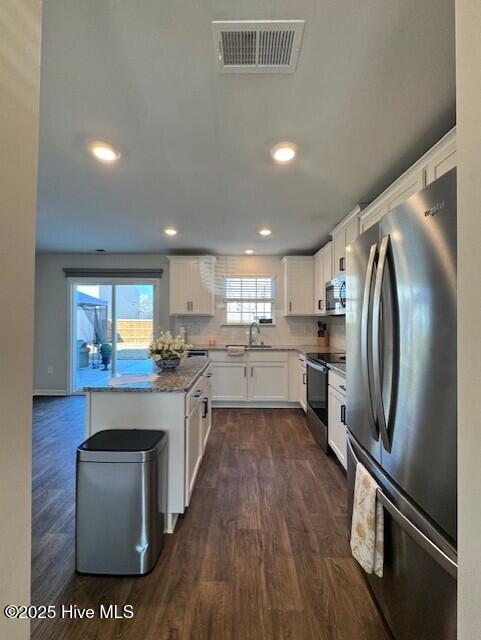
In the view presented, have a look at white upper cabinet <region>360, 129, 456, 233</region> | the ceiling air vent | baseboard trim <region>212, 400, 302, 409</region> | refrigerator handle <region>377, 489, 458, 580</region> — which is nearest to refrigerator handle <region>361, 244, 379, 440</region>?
refrigerator handle <region>377, 489, 458, 580</region>

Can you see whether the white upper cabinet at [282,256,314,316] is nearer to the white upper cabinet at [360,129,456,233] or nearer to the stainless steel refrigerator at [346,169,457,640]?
the white upper cabinet at [360,129,456,233]

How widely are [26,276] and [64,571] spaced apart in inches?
71.3

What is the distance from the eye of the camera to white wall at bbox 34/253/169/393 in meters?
5.54

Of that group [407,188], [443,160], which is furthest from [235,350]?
[443,160]

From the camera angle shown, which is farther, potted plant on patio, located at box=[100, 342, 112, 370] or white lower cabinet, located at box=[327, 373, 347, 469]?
potted plant on patio, located at box=[100, 342, 112, 370]

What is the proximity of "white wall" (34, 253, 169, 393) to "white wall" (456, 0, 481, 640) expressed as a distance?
5196 millimetres

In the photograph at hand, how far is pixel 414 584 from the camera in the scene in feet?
3.47

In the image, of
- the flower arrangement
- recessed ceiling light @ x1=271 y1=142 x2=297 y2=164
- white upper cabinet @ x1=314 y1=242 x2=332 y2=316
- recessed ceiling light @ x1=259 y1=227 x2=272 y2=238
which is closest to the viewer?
recessed ceiling light @ x1=271 y1=142 x2=297 y2=164

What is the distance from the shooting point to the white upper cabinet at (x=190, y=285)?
16.6ft

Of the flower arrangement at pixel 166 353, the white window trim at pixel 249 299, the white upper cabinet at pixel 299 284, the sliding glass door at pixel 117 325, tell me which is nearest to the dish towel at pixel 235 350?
the white window trim at pixel 249 299

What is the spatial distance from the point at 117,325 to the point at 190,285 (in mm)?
1634

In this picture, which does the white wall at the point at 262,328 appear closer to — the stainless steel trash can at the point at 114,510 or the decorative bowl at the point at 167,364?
the decorative bowl at the point at 167,364

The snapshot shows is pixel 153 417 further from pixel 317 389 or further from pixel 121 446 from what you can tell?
pixel 317 389

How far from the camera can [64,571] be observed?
1.65m
